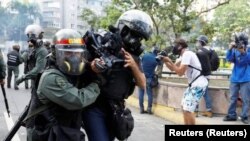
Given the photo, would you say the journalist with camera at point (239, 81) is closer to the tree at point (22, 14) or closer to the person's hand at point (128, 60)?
the person's hand at point (128, 60)

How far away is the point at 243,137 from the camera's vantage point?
4.86 metres

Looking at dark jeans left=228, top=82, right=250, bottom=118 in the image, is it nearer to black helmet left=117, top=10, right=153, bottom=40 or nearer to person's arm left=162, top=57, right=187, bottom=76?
person's arm left=162, top=57, right=187, bottom=76

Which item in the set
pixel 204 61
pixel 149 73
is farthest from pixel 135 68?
pixel 149 73

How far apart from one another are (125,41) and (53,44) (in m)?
0.63

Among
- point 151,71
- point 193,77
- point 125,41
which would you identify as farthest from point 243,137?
point 151,71

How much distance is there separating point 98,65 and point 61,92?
0.36 m

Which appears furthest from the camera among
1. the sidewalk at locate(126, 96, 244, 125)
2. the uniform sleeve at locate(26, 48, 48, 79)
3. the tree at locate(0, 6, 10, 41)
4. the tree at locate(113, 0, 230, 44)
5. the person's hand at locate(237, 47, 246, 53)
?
the tree at locate(0, 6, 10, 41)

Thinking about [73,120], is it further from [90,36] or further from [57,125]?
[90,36]

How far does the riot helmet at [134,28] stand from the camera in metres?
3.56

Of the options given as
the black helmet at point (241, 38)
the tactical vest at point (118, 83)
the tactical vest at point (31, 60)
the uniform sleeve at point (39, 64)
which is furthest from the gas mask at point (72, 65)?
the black helmet at point (241, 38)

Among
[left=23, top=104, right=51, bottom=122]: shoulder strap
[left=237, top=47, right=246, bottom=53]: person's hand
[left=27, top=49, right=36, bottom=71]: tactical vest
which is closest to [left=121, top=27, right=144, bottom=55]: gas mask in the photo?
[left=23, top=104, right=51, bottom=122]: shoulder strap

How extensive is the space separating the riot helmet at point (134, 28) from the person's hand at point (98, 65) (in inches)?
17.7

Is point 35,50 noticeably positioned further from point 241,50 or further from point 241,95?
point 241,95

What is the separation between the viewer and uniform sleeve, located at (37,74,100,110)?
10.0 feet
